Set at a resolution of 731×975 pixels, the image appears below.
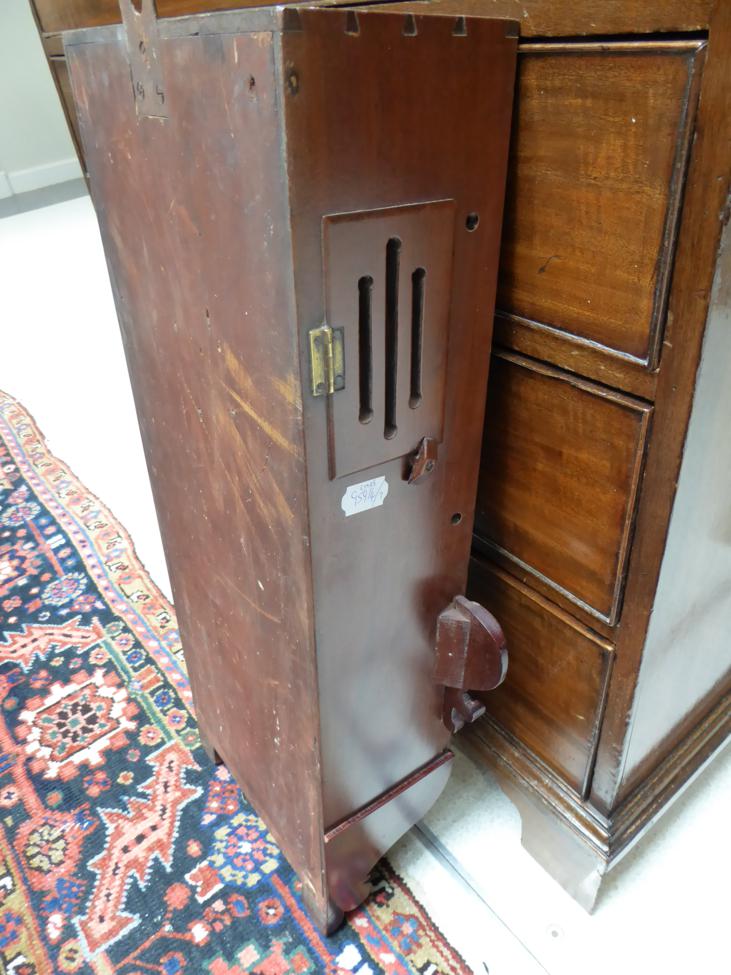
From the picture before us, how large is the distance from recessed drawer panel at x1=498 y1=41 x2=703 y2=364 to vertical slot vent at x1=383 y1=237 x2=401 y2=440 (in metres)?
0.20

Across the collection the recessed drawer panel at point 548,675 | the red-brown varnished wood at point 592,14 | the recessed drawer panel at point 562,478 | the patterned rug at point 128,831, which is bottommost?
the patterned rug at point 128,831

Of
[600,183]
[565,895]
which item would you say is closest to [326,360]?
[600,183]

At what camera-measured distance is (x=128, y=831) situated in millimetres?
1208

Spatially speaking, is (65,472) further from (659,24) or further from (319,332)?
(659,24)

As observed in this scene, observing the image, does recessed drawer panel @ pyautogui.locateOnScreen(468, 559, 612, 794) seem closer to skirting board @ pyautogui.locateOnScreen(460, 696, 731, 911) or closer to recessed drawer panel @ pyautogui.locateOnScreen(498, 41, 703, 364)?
skirting board @ pyautogui.locateOnScreen(460, 696, 731, 911)

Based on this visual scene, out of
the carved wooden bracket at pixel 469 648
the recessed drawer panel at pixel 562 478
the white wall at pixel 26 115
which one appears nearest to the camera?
the recessed drawer panel at pixel 562 478

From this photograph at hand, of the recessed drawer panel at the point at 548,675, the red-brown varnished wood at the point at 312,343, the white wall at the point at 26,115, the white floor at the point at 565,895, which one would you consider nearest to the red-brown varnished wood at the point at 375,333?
the red-brown varnished wood at the point at 312,343

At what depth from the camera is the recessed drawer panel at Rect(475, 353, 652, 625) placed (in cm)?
79

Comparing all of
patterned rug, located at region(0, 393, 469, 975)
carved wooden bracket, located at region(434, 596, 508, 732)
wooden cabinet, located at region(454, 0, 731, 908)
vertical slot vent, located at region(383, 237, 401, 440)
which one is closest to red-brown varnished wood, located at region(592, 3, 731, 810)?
wooden cabinet, located at region(454, 0, 731, 908)

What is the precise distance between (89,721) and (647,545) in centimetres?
111

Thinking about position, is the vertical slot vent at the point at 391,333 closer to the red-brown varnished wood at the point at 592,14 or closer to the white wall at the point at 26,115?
the red-brown varnished wood at the point at 592,14

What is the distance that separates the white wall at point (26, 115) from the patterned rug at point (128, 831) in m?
5.29

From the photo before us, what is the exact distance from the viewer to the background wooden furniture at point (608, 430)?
0.63m

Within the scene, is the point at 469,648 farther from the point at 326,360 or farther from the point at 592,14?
the point at 592,14
